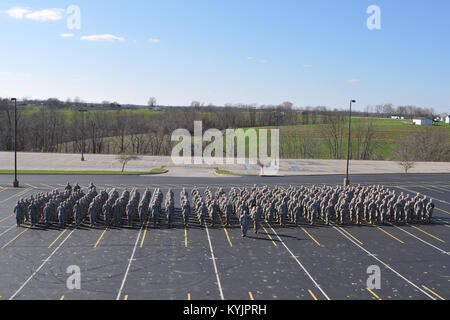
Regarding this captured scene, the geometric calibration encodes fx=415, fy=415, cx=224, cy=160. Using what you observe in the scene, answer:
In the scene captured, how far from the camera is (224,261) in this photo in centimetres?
1689

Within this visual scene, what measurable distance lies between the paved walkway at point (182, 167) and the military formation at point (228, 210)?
63.4 feet

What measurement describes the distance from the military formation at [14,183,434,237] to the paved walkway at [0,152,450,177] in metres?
19.3

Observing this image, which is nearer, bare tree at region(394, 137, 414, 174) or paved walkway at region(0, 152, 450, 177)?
paved walkway at region(0, 152, 450, 177)

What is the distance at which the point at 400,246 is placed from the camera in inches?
769

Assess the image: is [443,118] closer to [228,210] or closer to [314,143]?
[314,143]

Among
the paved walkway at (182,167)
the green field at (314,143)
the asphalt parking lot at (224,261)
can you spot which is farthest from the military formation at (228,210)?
the green field at (314,143)

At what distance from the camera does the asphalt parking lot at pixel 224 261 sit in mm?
13906

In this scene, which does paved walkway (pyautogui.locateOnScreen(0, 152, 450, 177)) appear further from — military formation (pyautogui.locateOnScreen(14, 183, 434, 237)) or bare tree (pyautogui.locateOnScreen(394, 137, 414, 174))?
military formation (pyautogui.locateOnScreen(14, 183, 434, 237))

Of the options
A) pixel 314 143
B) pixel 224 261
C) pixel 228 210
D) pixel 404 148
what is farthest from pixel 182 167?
pixel 404 148

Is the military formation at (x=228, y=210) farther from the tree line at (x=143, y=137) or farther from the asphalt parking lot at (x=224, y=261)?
the tree line at (x=143, y=137)

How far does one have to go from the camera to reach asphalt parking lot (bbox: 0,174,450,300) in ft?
45.6

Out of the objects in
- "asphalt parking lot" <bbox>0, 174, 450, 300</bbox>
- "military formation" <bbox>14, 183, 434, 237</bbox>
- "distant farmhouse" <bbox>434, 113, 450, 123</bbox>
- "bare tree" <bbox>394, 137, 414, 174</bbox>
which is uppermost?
"distant farmhouse" <bbox>434, 113, 450, 123</bbox>

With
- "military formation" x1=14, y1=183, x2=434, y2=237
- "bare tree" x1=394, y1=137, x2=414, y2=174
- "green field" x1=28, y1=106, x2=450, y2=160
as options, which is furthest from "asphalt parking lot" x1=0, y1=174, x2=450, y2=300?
"green field" x1=28, y1=106, x2=450, y2=160
